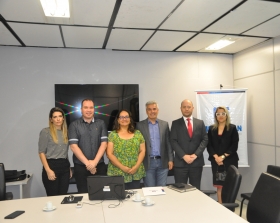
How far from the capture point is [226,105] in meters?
4.13

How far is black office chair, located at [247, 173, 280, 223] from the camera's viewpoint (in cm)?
169

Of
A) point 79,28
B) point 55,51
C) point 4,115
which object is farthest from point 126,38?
point 4,115

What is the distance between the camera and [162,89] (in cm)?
437

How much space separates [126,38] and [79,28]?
743 millimetres

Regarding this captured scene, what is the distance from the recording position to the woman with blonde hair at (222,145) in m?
3.43

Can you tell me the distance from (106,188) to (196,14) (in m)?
2.08

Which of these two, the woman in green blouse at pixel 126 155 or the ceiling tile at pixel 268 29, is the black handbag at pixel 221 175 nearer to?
the woman in green blouse at pixel 126 155

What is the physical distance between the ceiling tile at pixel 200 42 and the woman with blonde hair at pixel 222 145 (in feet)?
3.54

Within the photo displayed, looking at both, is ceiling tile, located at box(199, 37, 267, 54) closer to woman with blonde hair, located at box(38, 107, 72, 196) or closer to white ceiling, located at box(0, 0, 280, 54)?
white ceiling, located at box(0, 0, 280, 54)

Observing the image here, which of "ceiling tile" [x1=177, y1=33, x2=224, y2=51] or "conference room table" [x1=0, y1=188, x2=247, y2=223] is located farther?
"ceiling tile" [x1=177, y1=33, x2=224, y2=51]

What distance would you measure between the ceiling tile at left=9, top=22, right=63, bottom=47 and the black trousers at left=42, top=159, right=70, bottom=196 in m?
1.65

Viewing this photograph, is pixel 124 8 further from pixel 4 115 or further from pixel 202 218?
pixel 4 115

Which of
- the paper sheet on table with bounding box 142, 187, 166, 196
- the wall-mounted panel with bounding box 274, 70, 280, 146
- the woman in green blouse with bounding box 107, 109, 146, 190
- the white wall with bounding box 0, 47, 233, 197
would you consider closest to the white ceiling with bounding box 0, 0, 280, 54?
the white wall with bounding box 0, 47, 233, 197

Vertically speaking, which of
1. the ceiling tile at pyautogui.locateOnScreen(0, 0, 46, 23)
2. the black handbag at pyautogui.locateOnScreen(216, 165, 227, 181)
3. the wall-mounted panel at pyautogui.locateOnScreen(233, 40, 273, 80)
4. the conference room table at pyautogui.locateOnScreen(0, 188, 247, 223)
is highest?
the ceiling tile at pyautogui.locateOnScreen(0, 0, 46, 23)
